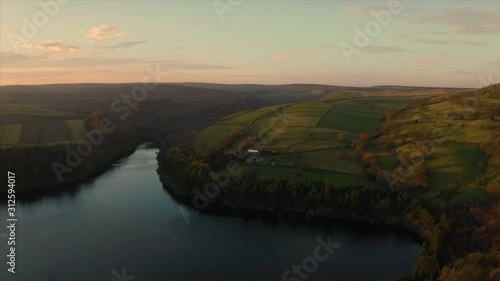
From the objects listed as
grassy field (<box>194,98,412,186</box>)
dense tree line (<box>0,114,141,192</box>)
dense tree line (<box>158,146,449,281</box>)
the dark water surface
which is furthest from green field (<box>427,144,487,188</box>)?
dense tree line (<box>0,114,141,192</box>)

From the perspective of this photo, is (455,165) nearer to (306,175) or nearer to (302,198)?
(306,175)

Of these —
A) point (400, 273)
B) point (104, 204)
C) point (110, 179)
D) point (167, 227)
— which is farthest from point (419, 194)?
point (110, 179)

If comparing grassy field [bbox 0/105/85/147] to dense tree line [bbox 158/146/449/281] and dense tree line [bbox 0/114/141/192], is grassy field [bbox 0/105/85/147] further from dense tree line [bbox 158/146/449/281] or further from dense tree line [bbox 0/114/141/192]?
dense tree line [bbox 158/146/449/281]

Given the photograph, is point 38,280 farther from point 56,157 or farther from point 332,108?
point 332,108

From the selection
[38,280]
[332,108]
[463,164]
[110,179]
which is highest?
[332,108]

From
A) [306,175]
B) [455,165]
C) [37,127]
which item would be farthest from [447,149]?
[37,127]

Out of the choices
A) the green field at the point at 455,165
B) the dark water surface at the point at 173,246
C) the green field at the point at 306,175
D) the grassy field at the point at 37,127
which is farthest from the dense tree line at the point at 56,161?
the green field at the point at 455,165
